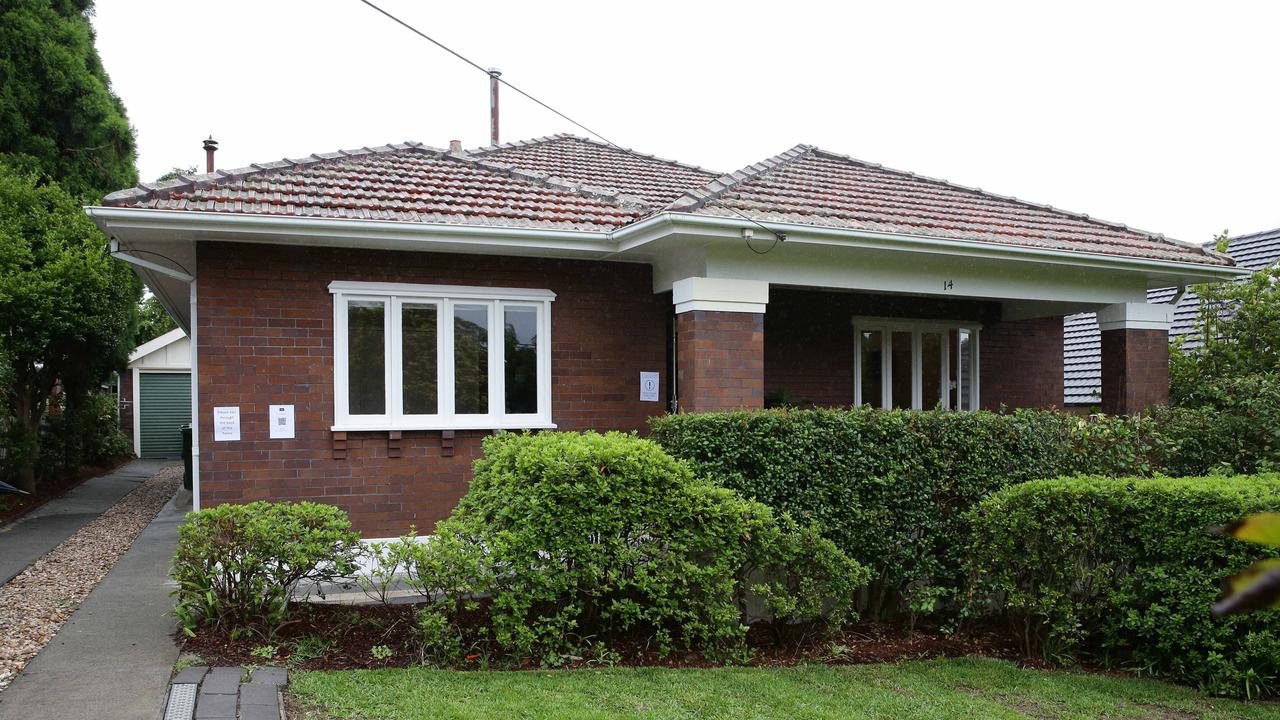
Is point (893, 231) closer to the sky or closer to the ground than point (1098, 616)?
closer to the sky

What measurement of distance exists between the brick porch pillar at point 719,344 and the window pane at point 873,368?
386 centimetres

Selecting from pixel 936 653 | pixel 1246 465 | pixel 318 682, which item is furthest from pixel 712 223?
pixel 1246 465

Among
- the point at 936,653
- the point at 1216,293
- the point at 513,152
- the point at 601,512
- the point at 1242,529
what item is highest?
the point at 513,152

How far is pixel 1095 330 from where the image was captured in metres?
18.2

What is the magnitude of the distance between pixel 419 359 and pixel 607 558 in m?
3.56

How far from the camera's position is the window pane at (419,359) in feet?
28.1

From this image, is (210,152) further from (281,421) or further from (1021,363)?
(1021,363)

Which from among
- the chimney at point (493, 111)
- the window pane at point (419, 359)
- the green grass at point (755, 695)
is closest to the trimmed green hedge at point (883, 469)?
the green grass at point (755, 695)

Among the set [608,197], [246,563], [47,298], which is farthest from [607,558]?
[47,298]

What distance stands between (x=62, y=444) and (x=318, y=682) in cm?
1442

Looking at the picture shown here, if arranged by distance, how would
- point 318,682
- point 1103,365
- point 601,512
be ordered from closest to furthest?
1. point 318,682
2. point 601,512
3. point 1103,365

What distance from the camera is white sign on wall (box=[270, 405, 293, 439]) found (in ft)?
26.5

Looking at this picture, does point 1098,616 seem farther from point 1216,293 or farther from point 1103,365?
point 1216,293

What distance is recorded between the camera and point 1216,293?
1259 cm
